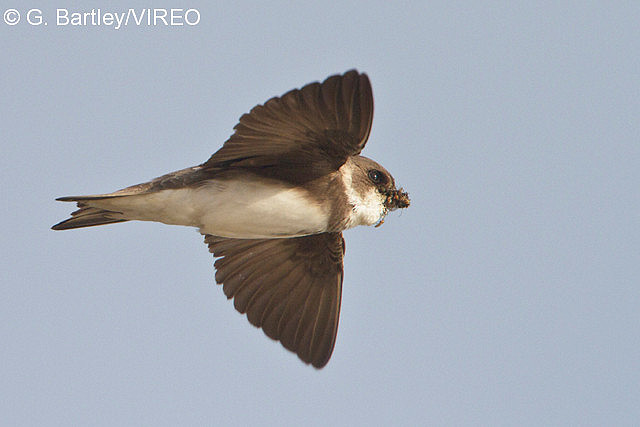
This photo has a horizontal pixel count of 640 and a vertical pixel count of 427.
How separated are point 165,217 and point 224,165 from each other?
0.74 m

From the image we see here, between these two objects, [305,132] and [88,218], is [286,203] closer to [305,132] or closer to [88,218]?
[305,132]

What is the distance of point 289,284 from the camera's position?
1066 cm

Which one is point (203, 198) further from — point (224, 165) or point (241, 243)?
point (241, 243)

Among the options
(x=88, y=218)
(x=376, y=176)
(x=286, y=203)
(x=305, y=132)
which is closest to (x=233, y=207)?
(x=286, y=203)

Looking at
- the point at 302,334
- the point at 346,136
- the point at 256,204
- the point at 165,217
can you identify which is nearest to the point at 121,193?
the point at 165,217

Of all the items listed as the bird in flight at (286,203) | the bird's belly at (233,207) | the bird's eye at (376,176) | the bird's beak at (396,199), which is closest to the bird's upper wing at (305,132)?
the bird in flight at (286,203)

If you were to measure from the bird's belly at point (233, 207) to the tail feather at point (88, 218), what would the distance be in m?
0.17

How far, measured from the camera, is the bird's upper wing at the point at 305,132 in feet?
26.1

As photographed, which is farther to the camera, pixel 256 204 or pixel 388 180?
pixel 388 180

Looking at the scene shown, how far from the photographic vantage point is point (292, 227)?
367 inches

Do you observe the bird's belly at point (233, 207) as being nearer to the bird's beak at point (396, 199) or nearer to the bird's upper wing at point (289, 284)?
the bird's beak at point (396, 199)

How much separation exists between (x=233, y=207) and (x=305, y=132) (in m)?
1.15

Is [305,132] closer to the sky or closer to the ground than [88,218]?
closer to the sky

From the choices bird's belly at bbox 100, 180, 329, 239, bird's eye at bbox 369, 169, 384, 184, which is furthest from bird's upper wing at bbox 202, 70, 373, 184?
bird's eye at bbox 369, 169, 384, 184
